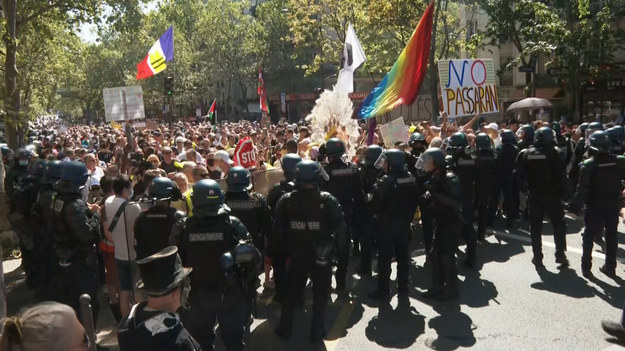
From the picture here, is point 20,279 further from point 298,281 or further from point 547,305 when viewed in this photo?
point 547,305

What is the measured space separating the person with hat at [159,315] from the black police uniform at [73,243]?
259 cm

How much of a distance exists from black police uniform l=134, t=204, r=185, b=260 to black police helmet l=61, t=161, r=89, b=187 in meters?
0.69

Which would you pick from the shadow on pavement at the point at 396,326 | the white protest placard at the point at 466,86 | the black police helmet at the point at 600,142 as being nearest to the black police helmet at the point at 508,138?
the white protest placard at the point at 466,86

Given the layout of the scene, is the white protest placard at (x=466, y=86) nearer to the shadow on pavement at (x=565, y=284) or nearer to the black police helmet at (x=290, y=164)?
the shadow on pavement at (x=565, y=284)

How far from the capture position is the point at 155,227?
5656 millimetres

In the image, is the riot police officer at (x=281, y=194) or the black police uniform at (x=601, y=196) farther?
the black police uniform at (x=601, y=196)

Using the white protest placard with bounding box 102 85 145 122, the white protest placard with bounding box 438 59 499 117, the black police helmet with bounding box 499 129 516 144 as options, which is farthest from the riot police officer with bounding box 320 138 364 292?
the white protest placard with bounding box 102 85 145 122

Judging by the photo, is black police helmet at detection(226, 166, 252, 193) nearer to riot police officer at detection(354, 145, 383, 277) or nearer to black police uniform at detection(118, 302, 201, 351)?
riot police officer at detection(354, 145, 383, 277)

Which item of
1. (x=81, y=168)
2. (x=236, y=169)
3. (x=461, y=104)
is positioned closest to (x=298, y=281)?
(x=236, y=169)

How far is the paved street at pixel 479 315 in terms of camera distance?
19.7 ft

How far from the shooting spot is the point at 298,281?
19.9 ft

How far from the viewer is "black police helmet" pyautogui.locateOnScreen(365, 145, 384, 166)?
27.0ft

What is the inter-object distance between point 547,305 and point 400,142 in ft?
13.4

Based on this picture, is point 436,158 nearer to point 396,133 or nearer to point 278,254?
point 278,254
